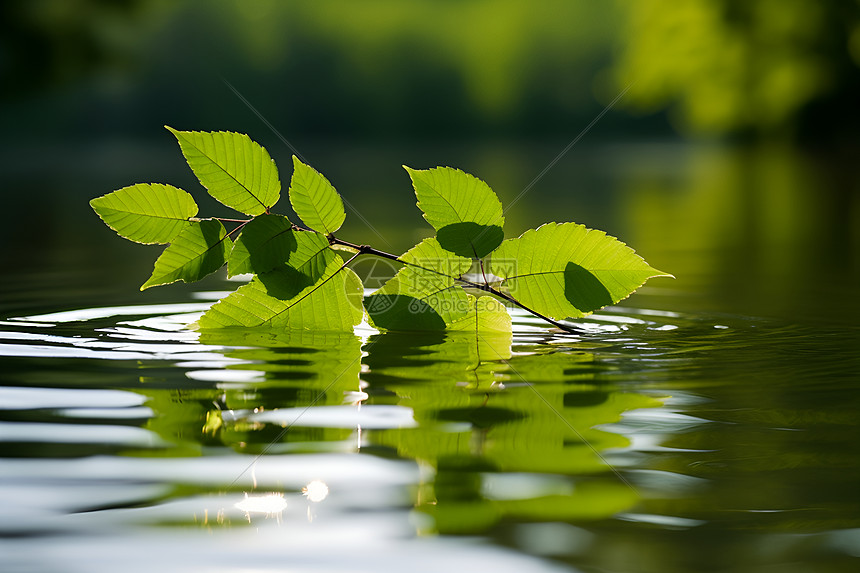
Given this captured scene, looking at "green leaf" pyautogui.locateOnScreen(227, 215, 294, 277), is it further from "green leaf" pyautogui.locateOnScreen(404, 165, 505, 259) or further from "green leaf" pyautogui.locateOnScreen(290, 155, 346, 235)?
"green leaf" pyautogui.locateOnScreen(404, 165, 505, 259)

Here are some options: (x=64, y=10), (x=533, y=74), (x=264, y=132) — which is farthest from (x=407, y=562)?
(x=533, y=74)

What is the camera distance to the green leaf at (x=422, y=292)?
2.08 metres

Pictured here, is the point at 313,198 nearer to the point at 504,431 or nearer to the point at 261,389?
the point at 261,389

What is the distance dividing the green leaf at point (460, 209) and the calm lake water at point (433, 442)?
0.73 feet

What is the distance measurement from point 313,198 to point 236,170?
17cm

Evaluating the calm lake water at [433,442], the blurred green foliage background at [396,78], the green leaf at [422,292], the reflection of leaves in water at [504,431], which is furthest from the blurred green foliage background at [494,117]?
the reflection of leaves in water at [504,431]

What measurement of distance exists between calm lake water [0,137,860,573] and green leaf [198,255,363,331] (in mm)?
43

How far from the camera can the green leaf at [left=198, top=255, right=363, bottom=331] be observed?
6.89 ft

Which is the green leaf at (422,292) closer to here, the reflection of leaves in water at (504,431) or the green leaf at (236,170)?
the reflection of leaves in water at (504,431)

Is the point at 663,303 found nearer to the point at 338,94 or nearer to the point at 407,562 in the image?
the point at 407,562

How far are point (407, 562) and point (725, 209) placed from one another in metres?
6.96

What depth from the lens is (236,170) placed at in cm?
201

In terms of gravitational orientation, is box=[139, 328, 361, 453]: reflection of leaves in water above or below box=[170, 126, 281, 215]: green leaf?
below

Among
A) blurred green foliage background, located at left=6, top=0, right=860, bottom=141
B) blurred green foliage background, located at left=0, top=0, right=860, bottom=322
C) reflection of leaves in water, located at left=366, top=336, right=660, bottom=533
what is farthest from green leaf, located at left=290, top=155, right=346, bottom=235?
blurred green foliage background, located at left=6, top=0, right=860, bottom=141
